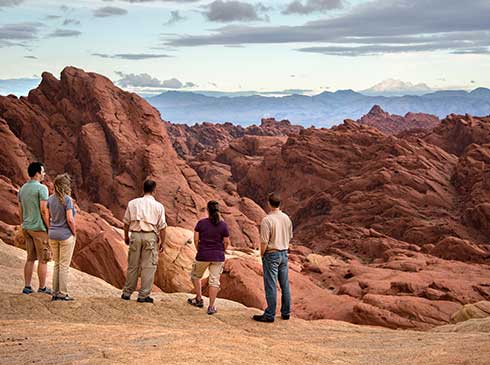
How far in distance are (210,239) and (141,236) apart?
1.46 metres

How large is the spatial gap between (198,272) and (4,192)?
23871mm

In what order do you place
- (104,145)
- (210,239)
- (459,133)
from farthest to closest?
(459,133) < (104,145) < (210,239)

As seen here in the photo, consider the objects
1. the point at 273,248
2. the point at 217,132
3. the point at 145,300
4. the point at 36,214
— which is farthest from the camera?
the point at 217,132

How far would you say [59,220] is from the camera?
1388 cm

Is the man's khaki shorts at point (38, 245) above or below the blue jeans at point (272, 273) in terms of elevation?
above

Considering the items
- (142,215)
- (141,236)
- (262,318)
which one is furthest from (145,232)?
(262,318)

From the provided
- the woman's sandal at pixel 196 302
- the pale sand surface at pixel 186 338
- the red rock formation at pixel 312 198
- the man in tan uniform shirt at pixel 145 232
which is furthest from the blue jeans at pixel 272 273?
the red rock formation at pixel 312 198

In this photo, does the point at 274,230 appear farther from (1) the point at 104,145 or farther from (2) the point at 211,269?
(1) the point at 104,145

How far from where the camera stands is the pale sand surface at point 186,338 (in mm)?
10148

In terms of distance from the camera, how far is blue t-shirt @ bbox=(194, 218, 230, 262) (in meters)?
14.4

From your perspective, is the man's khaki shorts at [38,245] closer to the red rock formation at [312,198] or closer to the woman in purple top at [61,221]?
the woman in purple top at [61,221]

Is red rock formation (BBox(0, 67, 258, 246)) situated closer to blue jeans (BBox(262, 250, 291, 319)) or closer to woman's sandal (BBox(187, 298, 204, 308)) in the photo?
woman's sandal (BBox(187, 298, 204, 308))

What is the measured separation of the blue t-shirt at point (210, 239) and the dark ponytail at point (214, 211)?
0.34 ft

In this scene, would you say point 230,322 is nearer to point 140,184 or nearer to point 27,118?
point 140,184
